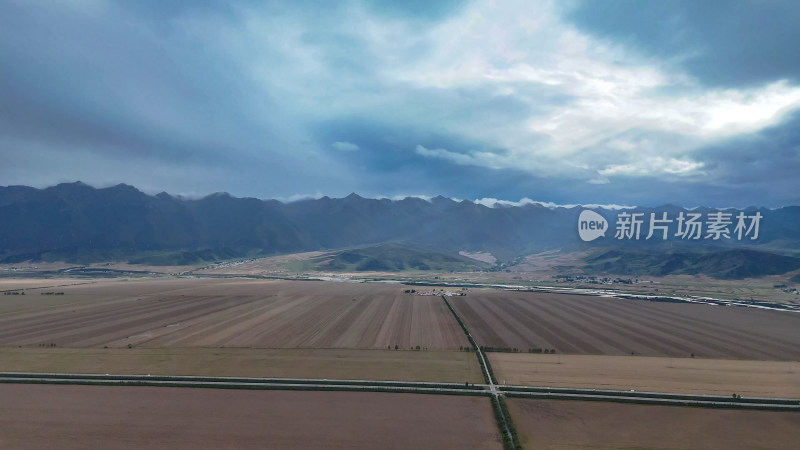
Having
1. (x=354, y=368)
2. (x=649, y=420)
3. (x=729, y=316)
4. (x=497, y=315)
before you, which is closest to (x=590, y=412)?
(x=649, y=420)

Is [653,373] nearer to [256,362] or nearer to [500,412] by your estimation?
[500,412]

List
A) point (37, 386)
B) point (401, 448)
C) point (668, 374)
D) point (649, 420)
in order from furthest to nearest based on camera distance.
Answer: point (668, 374), point (37, 386), point (649, 420), point (401, 448)

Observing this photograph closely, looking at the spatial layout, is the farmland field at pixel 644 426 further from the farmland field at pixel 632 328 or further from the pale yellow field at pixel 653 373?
the farmland field at pixel 632 328

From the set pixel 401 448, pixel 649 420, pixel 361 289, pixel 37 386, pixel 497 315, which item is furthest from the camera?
pixel 361 289

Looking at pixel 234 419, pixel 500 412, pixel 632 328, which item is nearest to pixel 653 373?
pixel 500 412

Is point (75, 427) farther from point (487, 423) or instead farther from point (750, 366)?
point (750, 366)

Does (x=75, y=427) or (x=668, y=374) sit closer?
(x=75, y=427)

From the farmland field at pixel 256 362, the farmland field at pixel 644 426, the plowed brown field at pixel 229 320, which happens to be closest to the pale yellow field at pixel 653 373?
the farmland field at pixel 644 426
